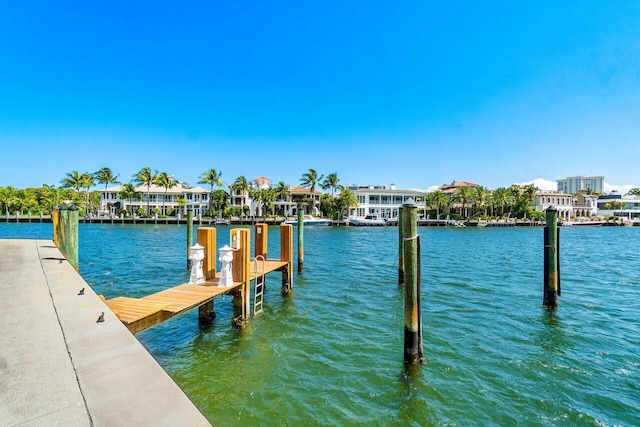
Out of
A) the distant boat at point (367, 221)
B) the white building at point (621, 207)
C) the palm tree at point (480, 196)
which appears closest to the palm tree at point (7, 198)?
the distant boat at point (367, 221)

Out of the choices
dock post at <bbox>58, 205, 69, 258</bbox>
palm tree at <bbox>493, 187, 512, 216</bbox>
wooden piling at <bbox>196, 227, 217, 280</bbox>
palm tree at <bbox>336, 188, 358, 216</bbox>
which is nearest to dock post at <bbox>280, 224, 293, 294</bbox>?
wooden piling at <bbox>196, 227, 217, 280</bbox>

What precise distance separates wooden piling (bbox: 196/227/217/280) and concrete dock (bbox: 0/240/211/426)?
421cm

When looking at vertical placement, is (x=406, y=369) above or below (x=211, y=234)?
below

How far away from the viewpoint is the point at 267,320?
38.1 ft

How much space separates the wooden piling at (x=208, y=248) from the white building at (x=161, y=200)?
85.5m

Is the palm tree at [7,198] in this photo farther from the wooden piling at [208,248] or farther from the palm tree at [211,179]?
the wooden piling at [208,248]

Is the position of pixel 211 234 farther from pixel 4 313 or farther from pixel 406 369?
pixel 406 369

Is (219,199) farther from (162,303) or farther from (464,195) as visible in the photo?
(162,303)

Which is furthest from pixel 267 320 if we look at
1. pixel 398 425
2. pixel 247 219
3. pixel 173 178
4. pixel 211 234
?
pixel 173 178

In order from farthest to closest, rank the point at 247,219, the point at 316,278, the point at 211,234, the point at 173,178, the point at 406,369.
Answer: the point at 173,178 → the point at 247,219 → the point at 316,278 → the point at 211,234 → the point at 406,369

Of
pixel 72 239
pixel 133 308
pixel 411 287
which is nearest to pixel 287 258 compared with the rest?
pixel 72 239

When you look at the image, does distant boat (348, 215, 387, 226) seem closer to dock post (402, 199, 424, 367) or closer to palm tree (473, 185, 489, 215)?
palm tree (473, 185, 489, 215)

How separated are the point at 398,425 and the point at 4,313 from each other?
7.21m

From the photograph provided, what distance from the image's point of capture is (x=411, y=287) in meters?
8.06
